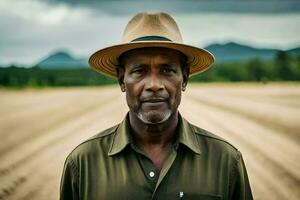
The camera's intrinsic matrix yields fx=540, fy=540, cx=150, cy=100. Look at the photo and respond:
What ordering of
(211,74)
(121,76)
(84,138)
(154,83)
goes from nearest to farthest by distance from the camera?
(154,83)
(121,76)
(84,138)
(211,74)

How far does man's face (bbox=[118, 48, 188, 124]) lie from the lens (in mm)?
3104

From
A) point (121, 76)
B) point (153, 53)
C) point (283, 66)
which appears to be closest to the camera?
point (153, 53)

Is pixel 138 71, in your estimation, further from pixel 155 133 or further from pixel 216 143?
pixel 216 143

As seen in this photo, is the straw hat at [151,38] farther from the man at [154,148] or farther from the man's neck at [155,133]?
the man's neck at [155,133]

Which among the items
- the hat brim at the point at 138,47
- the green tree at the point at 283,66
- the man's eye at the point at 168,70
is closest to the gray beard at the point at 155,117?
the man's eye at the point at 168,70

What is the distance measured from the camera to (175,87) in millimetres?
3156

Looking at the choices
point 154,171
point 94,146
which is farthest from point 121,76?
point 154,171

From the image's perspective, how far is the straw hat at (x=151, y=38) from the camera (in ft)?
10.4

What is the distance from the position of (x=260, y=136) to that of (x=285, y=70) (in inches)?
4077

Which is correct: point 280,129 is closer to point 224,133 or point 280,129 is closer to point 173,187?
point 224,133

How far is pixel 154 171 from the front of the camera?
298cm

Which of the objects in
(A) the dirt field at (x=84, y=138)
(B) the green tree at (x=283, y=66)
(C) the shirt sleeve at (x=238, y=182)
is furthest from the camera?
(B) the green tree at (x=283, y=66)

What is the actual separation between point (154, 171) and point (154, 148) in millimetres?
254

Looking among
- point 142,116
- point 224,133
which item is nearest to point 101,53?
point 142,116
